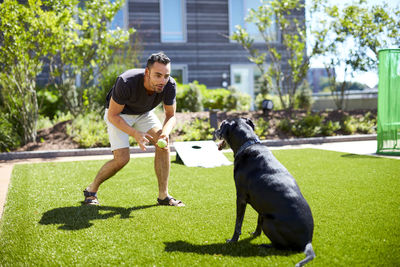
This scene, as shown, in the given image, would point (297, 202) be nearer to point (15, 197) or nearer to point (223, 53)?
point (15, 197)

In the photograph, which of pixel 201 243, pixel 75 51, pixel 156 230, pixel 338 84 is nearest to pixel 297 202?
pixel 201 243

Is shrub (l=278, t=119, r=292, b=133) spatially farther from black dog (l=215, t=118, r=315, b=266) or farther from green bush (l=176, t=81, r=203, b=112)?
black dog (l=215, t=118, r=315, b=266)

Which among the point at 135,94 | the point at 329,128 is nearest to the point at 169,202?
the point at 135,94

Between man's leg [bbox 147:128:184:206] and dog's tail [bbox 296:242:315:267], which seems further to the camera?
man's leg [bbox 147:128:184:206]

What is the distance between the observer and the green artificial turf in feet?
8.67

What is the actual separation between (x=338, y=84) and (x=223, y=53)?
6918 mm

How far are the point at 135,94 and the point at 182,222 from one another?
5.01ft

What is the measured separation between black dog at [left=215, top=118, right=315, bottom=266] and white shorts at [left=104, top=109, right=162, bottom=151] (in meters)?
1.55

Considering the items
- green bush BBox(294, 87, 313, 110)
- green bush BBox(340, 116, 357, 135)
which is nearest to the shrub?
green bush BBox(340, 116, 357, 135)

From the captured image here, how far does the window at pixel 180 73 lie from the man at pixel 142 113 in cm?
1406

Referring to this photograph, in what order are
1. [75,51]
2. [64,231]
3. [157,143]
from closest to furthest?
[64,231]
[157,143]
[75,51]

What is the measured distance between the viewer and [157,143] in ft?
13.0

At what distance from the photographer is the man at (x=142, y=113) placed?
12.5ft

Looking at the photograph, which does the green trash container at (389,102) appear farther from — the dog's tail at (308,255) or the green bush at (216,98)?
the green bush at (216,98)
